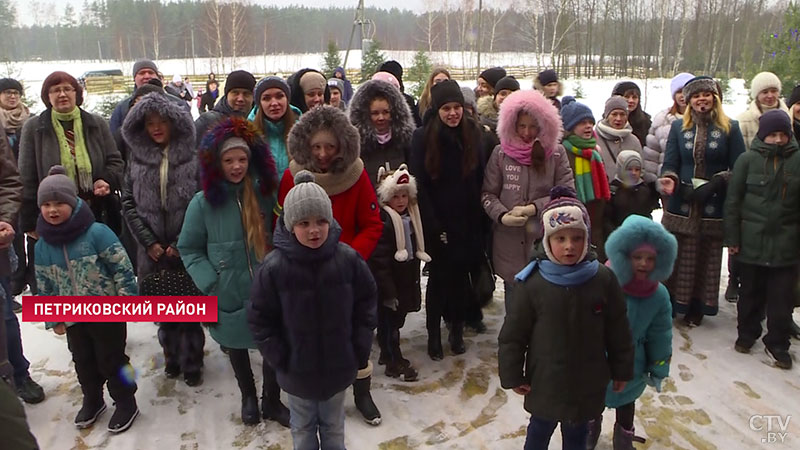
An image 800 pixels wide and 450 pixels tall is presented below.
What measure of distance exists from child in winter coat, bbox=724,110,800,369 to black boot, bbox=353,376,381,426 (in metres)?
3.04

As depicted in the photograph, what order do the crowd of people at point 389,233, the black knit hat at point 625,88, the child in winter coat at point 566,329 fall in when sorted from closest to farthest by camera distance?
1. the child in winter coat at point 566,329
2. the crowd of people at point 389,233
3. the black knit hat at point 625,88

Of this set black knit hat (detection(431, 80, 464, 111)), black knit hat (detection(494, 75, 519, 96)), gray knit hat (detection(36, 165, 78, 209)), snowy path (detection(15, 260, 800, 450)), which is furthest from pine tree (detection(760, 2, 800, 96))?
gray knit hat (detection(36, 165, 78, 209))

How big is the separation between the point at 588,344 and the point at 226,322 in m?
2.14

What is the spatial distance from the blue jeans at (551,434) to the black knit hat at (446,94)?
227 cm

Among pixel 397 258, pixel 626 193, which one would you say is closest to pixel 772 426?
pixel 626 193

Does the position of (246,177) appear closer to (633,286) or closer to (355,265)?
(355,265)

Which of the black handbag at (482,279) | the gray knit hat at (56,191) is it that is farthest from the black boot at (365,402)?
the gray knit hat at (56,191)

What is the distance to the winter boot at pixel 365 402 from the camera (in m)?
3.67

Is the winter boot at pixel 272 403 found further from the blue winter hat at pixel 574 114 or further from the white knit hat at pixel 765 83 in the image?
the white knit hat at pixel 765 83

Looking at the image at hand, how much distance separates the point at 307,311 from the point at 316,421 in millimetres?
716

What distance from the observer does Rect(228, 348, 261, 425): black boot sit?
3646 mm

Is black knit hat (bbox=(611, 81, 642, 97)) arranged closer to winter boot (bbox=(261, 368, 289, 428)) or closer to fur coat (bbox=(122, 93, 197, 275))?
fur coat (bbox=(122, 93, 197, 275))

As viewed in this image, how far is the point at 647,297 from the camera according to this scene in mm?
2971

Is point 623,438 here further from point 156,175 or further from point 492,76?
point 492,76
